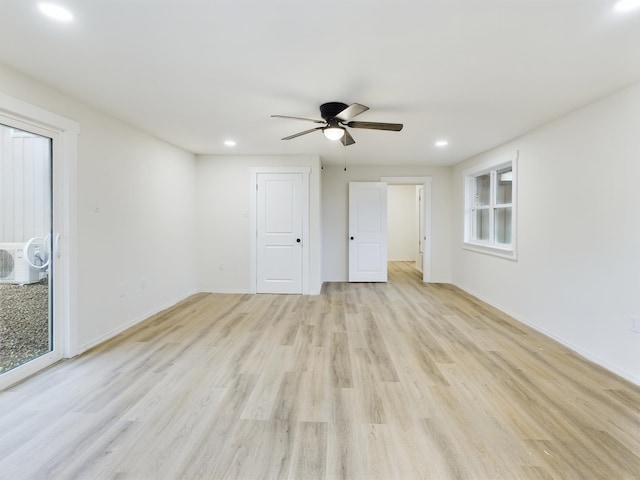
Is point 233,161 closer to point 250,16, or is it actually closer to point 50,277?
point 50,277

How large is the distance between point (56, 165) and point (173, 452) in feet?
8.71

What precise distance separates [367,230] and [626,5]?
15.5 feet

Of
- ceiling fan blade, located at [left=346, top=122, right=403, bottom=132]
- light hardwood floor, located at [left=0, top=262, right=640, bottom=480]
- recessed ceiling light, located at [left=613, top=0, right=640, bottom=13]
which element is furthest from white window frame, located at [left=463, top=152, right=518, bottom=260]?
recessed ceiling light, located at [left=613, top=0, right=640, bottom=13]

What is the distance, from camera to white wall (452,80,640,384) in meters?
2.53

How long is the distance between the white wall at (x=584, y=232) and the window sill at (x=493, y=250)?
0.45 feet

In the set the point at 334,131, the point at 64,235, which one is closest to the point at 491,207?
the point at 334,131

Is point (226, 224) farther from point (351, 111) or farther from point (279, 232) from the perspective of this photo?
point (351, 111)

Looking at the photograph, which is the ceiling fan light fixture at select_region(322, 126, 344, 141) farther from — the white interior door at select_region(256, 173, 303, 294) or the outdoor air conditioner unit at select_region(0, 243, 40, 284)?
the outdoor air conditioner unit at select_region(0, 243, 40, 284)

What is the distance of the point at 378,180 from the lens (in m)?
6.28

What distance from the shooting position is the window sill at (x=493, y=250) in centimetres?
415

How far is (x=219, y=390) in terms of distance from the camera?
2275 mm

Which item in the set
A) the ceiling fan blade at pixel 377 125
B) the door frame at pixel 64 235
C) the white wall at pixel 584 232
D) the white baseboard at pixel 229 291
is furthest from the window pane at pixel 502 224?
the door frame at pixel 64 235

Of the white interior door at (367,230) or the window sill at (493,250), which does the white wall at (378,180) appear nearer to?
the white interior door at (367,230)

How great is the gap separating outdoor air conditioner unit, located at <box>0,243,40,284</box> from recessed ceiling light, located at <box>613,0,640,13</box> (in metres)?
4.30
